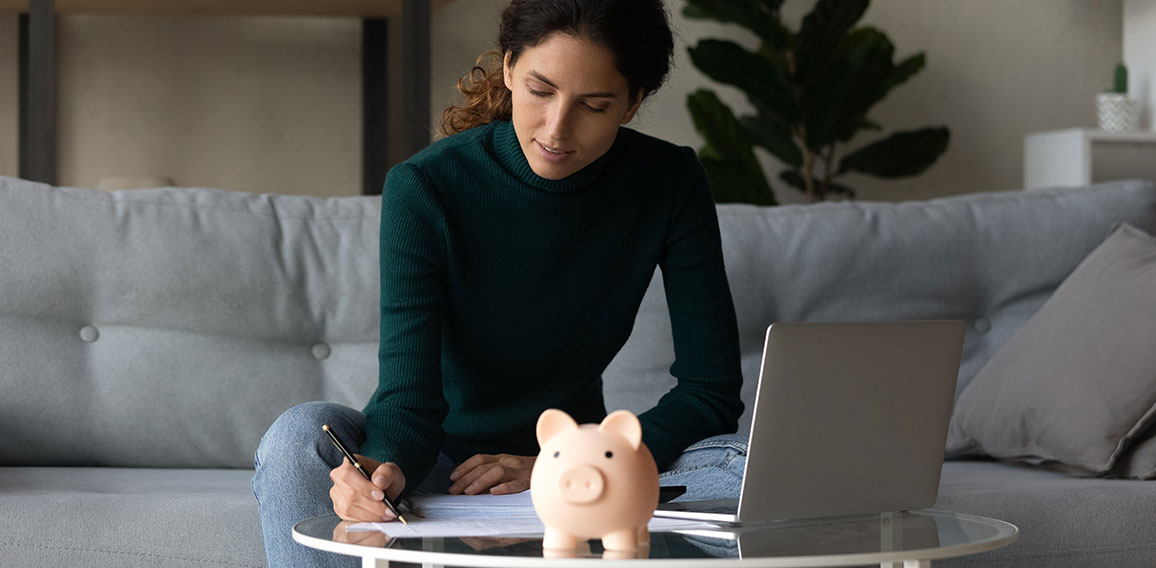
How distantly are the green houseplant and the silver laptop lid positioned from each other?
2655mm

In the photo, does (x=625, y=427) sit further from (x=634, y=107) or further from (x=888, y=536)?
(x=634, y=107)

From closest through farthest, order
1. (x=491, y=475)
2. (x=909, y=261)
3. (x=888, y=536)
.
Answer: (x=888, y=536)
(x=491, y=475)
(x=909, y=261)

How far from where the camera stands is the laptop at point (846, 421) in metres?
0.94

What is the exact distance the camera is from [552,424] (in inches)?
33.3

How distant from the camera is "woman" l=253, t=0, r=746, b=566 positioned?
1222mm

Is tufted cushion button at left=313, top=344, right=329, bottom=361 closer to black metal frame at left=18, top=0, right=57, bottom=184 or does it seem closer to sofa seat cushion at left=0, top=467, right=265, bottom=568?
sofa seat cushion at left=0, top=467, right=265, bottom=568

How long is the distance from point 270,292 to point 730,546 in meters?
1.18

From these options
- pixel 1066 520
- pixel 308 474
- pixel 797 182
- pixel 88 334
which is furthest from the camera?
pixel 797 182

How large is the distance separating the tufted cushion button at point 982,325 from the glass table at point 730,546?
1.08m

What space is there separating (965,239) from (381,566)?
1.43 m

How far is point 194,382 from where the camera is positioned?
1828mm

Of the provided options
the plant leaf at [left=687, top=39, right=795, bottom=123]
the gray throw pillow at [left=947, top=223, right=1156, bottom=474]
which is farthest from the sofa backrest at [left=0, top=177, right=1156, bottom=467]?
the plant leaf at [left=687, top=39, right=795, bottom=123]

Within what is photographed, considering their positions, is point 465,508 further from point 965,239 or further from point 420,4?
point 420,4

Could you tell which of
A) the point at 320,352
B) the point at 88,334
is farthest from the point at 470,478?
the point at 88,334
